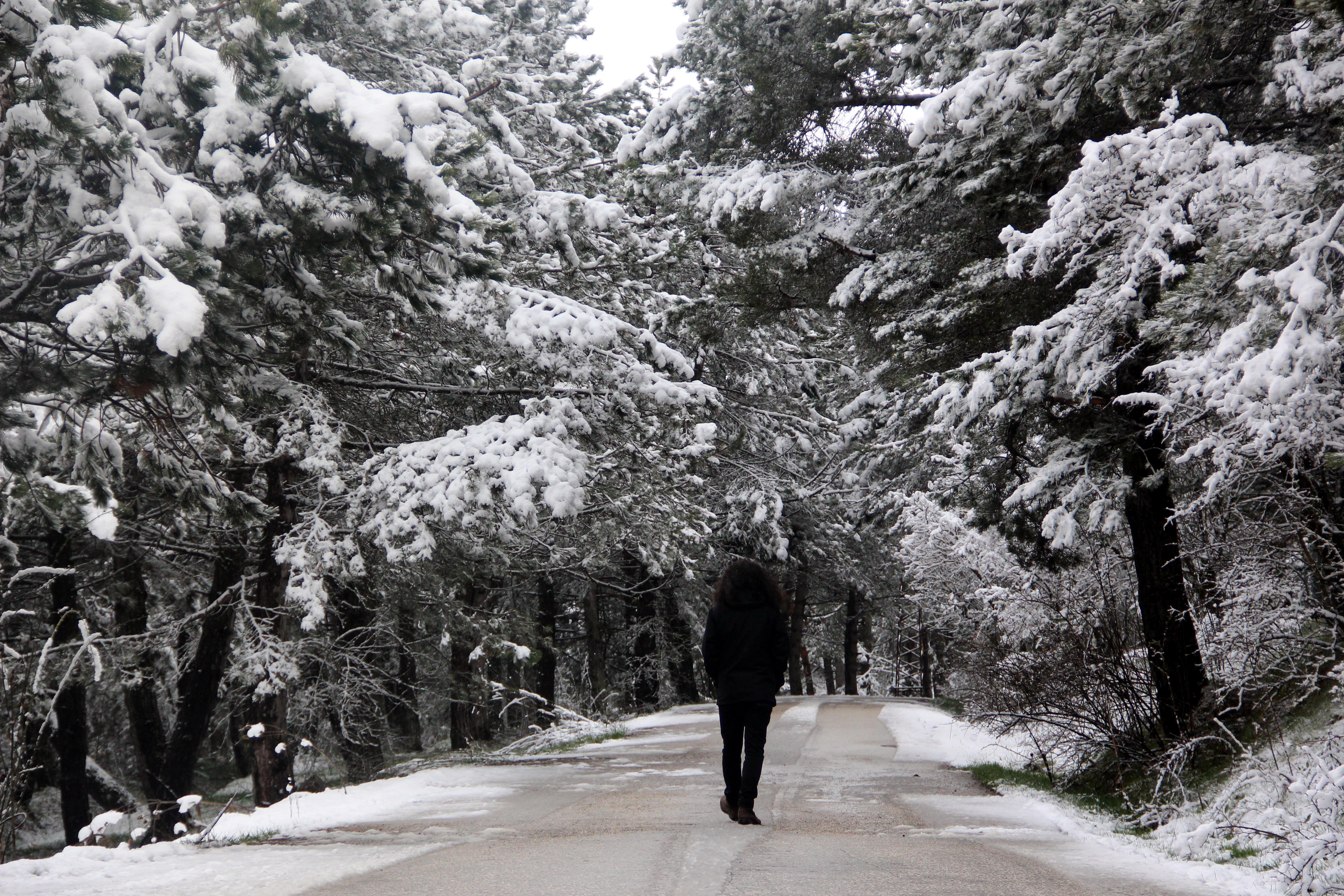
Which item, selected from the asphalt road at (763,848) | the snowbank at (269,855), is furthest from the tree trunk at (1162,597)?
the snowbank at (269,855)

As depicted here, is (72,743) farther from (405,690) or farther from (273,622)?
(405,690)

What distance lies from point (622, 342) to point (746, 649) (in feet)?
14.8

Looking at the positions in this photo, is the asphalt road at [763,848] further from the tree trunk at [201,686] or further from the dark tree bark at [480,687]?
the tree trunk at [201,686]

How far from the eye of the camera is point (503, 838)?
5.87m

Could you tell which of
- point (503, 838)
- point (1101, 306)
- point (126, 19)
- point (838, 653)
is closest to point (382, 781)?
point (503, 838)

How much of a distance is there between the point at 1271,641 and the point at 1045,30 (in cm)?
445

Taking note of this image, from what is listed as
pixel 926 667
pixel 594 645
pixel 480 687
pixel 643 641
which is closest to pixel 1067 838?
pixel 480 687

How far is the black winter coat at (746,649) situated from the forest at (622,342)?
0.23 m

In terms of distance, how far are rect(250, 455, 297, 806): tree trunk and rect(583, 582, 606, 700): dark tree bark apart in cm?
1187

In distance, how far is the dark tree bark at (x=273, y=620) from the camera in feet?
34.9

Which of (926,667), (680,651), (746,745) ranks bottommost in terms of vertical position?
(926,667)

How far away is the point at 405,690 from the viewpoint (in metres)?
17.0

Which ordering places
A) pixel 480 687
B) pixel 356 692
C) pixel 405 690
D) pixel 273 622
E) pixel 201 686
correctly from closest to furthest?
pixel 273 622 < pixel 356 692 < pixel 201 686 < pixel 480 687 < pixel 405 690

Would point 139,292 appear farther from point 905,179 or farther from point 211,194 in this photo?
point 905,179
